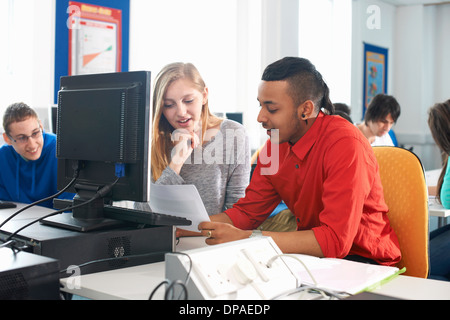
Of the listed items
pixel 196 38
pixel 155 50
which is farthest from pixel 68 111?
pixel 196 38

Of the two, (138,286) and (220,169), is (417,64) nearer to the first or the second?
(220,169)

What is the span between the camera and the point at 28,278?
2.89 ft

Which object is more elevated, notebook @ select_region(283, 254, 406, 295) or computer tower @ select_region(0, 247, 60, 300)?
computer tower @ select_region(0, 247, 60, 300)

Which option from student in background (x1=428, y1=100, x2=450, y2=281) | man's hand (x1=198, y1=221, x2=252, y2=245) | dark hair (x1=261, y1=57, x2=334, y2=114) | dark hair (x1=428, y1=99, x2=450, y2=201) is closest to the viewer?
man's hand (x1=198, y1=221, x2=252, y2=245)

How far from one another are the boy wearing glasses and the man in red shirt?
1.06 metres

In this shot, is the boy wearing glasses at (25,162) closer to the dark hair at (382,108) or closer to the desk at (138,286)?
the desk at (138,286)

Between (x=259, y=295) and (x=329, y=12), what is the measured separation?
18.2ft

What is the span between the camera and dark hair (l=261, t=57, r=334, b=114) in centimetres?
148

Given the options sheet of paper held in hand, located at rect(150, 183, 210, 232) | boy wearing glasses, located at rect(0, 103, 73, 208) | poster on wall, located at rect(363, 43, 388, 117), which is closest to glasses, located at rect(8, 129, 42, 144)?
boy wearing glasses, located at rect(0, 103, 73, 208)

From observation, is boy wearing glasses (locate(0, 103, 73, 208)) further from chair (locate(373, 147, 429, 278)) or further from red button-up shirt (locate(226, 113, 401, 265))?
chair (locate(373, 147, 429, 278))

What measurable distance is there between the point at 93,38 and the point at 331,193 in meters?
2.80

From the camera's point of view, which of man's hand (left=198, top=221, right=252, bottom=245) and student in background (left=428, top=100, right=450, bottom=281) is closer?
man's hand (left=198, top=221, right=252, bottom=245)

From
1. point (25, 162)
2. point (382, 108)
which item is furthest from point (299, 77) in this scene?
point (382, 108)
